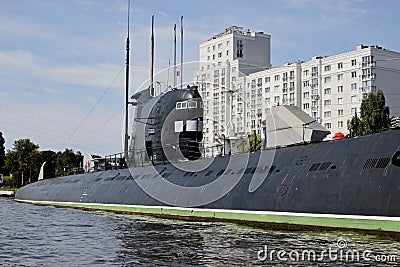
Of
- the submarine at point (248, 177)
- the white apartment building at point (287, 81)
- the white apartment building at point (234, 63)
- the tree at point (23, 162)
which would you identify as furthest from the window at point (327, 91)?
the tree at point (23, 162)

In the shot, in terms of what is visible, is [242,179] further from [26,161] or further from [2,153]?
[2,153]

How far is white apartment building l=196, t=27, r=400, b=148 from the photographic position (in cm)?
8012

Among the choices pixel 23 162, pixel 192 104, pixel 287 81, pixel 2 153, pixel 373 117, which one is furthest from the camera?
pixel 2 153

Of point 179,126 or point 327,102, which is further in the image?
point 327,102

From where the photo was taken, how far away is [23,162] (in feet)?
374

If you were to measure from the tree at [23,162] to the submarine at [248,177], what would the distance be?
249ft

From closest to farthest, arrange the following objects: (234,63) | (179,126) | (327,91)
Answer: (179,126)
(327,91)
(234,63)

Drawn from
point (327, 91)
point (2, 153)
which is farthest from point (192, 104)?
point (2, 153)

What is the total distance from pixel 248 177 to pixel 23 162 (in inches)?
3868

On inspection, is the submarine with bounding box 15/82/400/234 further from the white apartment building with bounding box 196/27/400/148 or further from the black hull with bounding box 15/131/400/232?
the white apartment building with bounding box 196/27/400/148

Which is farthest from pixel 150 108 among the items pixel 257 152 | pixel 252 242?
pixel 252 242

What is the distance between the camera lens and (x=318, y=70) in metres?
88.0

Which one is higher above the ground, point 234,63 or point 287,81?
point 234,63

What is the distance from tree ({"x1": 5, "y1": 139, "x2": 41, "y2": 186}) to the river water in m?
96.2
